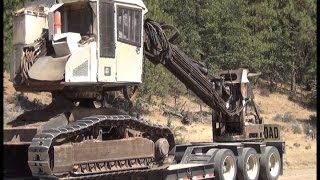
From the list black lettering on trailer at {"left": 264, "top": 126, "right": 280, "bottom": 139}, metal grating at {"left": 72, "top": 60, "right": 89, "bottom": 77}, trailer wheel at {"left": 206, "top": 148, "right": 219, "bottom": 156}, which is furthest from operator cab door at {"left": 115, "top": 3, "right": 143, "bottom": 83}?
black lettering on trailer at {"left": 264, "top": 126, "right": 280, "bottom": 139}

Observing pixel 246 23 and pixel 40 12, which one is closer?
pixel 40 12

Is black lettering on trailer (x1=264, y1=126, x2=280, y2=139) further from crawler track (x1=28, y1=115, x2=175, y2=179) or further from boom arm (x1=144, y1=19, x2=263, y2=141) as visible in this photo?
crawler track (x1=28, y1=115, x2=175, y2=179)

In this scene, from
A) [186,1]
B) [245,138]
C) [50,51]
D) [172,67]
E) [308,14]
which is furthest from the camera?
[308,14]

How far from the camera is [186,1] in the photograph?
27781mm

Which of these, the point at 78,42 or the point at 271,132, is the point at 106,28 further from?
the point at 271,132

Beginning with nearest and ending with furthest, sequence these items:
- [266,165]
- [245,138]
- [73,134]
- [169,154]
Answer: [73,134] < [169,154] < [266,165] < [245,138]

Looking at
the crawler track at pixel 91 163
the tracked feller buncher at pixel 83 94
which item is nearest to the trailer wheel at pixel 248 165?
the tracked feller buncher at pixel 83 94

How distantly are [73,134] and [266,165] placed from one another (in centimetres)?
657

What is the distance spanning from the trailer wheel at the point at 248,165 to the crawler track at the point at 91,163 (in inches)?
105

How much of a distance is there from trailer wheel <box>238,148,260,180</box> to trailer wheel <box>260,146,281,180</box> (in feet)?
0.57

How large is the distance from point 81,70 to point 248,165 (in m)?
5.84

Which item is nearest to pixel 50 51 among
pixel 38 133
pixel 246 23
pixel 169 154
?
pixel 38 133

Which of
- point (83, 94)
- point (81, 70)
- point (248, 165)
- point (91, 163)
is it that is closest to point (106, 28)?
point (81, 70)

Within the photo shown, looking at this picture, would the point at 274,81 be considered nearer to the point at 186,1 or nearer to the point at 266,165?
the point at 186,1
